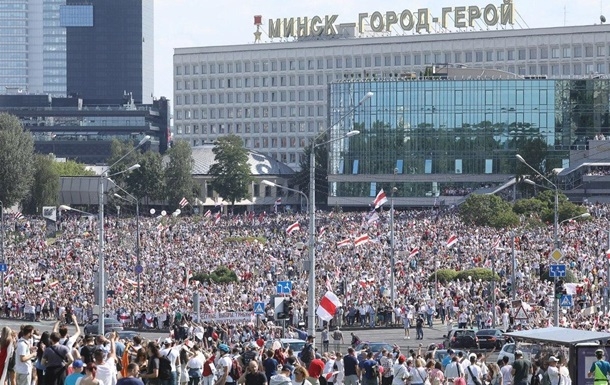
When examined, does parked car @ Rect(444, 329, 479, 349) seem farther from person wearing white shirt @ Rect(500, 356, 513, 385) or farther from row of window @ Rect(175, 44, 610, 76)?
row of window @ Rect(175, 44, 610, 76)

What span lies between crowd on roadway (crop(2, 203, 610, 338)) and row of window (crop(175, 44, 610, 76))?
66799 millimetres

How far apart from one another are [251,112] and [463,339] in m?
144

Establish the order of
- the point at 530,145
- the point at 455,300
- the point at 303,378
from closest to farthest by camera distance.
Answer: the point at 303,378 < the point at 455,300 < the point at 530,145

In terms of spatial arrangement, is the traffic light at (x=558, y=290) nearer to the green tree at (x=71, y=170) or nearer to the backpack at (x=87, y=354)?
the backpack at (x=87, y=354)

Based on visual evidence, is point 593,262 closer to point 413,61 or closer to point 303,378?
point 303,378

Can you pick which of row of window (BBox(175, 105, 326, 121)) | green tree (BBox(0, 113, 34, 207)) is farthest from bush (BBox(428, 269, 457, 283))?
row of window (BBox(175, 105, 326, 121))

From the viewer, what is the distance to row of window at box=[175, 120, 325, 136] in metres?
185

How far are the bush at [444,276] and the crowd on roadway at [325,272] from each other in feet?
0.77

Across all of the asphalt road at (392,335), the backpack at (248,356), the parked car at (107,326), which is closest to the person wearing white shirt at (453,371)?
the backpack at (248,356)

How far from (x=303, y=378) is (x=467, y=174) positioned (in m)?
119

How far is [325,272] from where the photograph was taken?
224 ft

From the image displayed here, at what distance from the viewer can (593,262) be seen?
6397cm

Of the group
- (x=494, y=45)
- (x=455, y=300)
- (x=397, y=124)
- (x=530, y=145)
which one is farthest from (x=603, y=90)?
(x=455, y=300)

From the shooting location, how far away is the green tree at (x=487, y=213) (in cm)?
8812
